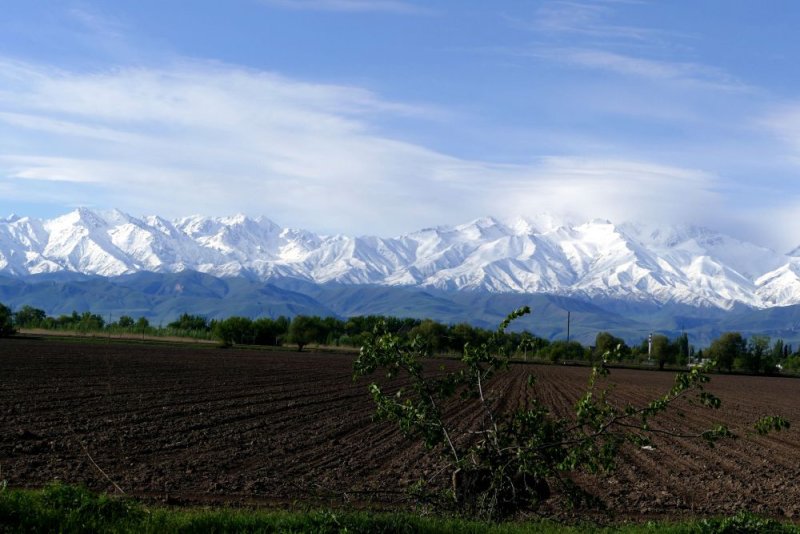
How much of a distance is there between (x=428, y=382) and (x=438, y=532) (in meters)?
3.00

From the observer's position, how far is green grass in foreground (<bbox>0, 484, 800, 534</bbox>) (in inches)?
452

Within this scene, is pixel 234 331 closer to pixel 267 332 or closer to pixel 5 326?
pixel 267 332

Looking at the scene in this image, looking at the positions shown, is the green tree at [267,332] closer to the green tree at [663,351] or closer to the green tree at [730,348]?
the green tree at [663,351]

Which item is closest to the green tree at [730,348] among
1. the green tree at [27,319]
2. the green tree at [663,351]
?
the green tree at [663,351]

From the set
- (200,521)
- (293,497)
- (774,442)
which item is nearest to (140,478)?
(293,497)

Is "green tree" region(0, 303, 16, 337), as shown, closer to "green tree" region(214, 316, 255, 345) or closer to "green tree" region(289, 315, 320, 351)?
"green tree" region(214, 316, 255, 345)

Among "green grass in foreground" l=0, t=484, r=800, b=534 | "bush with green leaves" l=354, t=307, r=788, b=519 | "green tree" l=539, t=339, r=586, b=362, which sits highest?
"bush with green leaves" l=354, t=307, r=788, b=519

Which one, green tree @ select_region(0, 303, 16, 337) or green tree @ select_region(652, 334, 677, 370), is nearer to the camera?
green tree @ select_region(0, 303, 16, 337)

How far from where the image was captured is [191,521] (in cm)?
1203

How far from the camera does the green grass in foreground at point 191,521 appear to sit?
37.7 feet

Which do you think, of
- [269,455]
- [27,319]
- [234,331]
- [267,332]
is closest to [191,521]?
[269,455]

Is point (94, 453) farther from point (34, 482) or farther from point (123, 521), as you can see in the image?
point (123, 521)

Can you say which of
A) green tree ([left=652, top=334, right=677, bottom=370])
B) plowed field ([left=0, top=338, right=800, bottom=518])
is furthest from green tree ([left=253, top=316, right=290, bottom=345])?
plowed field ([left=0, top=338, right=800, bottom=518])

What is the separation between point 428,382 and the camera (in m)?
14.5
